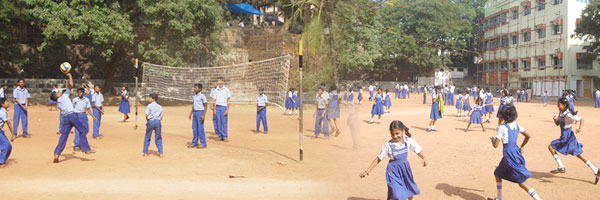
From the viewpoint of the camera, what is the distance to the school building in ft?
126

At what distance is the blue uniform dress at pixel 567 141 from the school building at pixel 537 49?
33.8 metres

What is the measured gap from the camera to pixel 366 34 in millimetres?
45375

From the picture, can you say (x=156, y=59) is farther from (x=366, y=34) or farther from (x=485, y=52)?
(x=485, y=52)

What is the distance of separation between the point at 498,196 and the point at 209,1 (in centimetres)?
2028

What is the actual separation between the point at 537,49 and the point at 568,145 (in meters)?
40.5

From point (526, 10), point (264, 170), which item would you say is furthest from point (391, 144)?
point (526, 10)

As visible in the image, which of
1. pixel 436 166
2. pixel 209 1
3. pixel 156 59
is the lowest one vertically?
pixel 436 166

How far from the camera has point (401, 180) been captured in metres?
4.92

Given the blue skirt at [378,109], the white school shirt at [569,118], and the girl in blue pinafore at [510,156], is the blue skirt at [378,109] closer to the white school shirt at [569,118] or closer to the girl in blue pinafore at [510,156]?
the white school shirt at [569,118]

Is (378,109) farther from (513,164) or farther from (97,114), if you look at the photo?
(513,164)

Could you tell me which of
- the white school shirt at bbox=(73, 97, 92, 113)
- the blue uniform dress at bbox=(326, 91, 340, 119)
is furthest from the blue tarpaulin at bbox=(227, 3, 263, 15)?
the white school shirt at bbox=(73, 97, 92, 113)

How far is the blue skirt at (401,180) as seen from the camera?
488 centimetres

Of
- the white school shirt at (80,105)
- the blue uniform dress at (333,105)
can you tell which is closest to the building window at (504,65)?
the blue uniform dress at (333,105)

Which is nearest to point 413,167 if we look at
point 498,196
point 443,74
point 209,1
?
point 498,196
